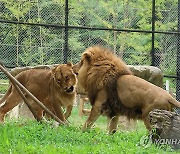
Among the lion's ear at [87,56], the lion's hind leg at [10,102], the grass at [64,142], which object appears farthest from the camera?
the lion's hind leg at [10,102]

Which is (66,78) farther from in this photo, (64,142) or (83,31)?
(83,31)

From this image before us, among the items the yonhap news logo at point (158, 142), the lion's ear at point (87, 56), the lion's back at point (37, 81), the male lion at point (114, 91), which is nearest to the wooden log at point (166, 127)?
the yonhap news logo at point (158, 142)

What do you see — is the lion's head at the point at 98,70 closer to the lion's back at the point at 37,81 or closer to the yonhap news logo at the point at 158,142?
the lion's back at the point at 37,81

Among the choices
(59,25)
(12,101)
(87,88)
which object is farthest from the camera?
(59,25)

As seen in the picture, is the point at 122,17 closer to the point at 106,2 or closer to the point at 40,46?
the point at 106,2

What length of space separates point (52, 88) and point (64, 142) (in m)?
2.54

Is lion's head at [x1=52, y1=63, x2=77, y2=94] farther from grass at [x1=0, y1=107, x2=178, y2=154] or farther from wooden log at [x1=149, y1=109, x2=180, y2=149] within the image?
wooden log at [x1=149, y1=109, x2=180, y2=149]

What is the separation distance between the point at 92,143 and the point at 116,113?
1.58 metres

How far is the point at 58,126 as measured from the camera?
24.5ft

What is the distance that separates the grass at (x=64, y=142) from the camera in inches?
205

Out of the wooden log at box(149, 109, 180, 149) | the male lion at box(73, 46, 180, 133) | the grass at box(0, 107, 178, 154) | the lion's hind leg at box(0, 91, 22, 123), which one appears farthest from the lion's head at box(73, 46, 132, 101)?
the wooden log at box(149, 109, 180, 149)

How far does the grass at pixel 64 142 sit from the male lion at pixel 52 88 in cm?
85

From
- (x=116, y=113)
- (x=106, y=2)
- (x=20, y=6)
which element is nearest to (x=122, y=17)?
(x=106, y=2)

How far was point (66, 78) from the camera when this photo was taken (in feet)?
27.5
